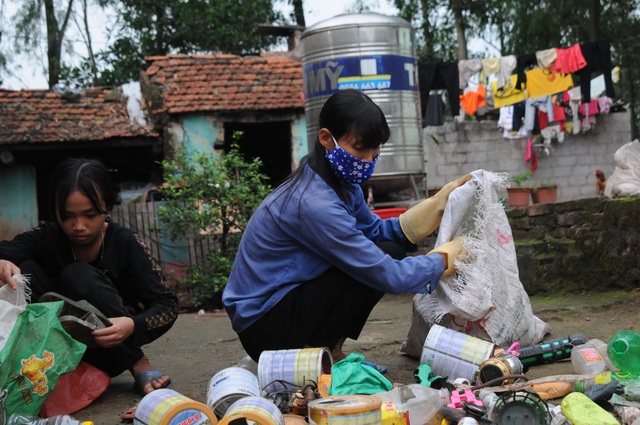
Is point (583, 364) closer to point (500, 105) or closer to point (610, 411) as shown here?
point (610, 411)

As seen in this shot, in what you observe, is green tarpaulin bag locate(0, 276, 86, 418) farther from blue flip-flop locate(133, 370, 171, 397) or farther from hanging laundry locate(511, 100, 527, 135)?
hanging laundry locate(511, 100, 527, 135)

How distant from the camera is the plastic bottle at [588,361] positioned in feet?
8.71

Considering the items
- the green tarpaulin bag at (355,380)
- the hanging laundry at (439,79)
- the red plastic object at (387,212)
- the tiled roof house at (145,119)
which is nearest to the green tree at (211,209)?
the red plastic object at (387,212)

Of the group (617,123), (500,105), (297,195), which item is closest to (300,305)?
(297,195)

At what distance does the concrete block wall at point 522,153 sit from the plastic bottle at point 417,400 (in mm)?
12009

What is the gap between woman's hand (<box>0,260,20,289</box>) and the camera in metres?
2.63

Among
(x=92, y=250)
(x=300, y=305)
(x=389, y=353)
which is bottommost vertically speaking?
(x=389, y=353)

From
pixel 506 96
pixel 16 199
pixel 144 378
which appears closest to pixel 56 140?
pixel 16 199

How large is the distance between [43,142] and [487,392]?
9.93 metres

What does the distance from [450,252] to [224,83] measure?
983 cm

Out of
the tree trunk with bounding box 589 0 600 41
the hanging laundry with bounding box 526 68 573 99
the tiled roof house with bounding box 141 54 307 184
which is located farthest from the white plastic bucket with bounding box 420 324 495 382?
the tree trunk with bounding box 589 0 600 41

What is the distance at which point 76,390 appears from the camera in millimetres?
2797

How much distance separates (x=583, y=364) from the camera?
106 inches

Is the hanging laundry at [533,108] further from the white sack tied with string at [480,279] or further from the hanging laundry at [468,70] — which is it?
the white sack tied with string at [480,279]
